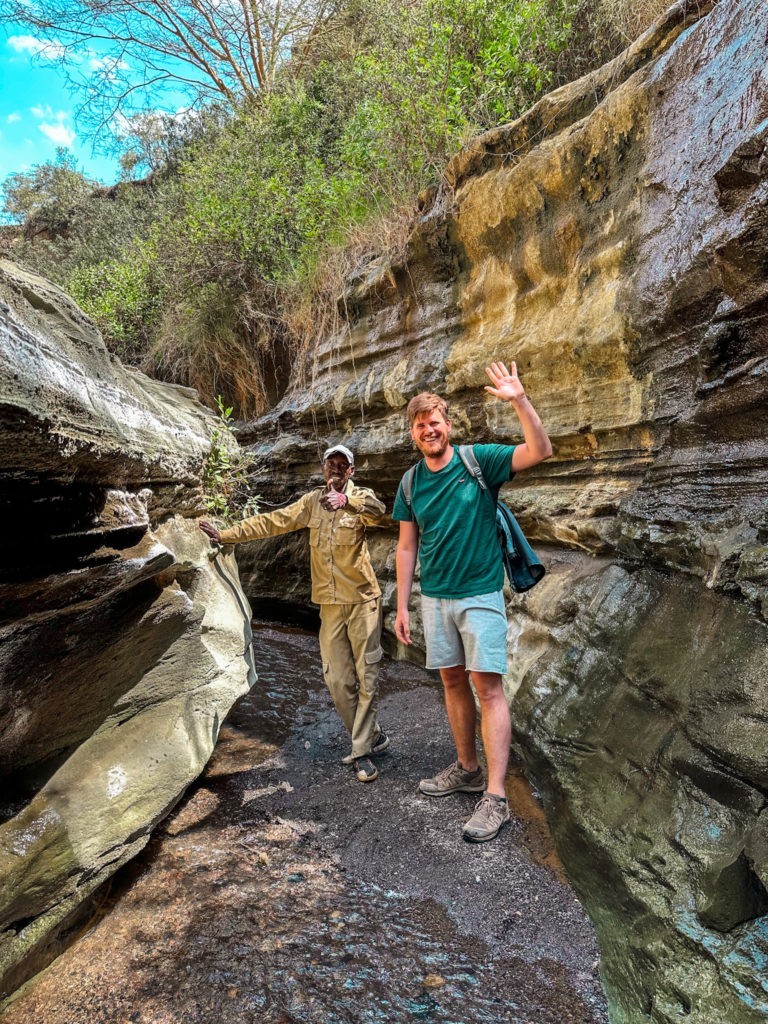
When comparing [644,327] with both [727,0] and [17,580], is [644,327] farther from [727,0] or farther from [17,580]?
[17,580]

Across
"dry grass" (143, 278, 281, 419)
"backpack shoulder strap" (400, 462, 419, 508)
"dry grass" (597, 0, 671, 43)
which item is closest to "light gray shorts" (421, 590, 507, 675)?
"backpack shoulder strap" (400, 462, 419, 508)

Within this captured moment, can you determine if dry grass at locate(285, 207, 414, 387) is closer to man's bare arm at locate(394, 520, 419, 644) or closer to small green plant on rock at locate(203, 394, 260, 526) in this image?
small green plant on rock at locate(203, 394, 260, 526)

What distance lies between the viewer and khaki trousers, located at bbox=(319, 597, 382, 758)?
406cm

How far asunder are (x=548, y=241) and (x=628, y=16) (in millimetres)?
2402

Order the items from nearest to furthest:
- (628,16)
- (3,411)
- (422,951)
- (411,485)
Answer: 1. (3,411)
2. (422,951)
3. (411,485)
4. (628,16)

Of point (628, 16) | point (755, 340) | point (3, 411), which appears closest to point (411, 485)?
point (755, 340)

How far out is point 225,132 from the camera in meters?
11.8

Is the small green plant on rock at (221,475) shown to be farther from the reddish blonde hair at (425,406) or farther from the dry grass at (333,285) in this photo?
the dry grass at (333,285)

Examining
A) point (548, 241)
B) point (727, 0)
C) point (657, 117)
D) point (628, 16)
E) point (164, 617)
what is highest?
point (628, 16)

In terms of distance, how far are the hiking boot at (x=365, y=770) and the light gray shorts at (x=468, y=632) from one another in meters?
1.06

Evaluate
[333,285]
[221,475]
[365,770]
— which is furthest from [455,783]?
[333,285]

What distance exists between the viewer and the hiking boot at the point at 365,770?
3856 mm

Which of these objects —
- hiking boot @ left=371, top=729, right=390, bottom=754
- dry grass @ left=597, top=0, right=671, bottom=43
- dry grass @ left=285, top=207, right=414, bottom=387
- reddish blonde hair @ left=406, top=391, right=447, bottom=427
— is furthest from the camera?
dry grass @ left=285, top=207, right=414, bottom=387

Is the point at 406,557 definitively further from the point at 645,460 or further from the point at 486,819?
the point at 645,460
